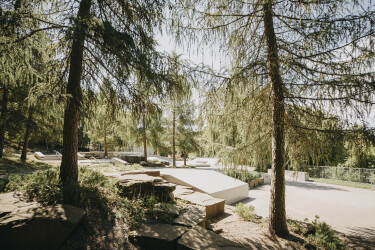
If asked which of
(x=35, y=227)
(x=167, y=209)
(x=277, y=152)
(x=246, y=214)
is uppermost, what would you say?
(x=277, y=152)

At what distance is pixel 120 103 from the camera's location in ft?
18.1

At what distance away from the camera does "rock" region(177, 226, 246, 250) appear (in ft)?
10.0

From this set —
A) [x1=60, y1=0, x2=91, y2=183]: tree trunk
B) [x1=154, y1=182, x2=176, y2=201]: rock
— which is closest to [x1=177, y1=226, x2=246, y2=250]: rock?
[x1=154, y1=182, x2=176, y2=201]: rock

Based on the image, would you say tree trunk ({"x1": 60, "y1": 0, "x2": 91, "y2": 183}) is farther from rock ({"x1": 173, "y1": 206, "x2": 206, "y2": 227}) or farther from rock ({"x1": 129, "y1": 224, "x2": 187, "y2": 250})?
rock ({"x1": 173, "y1": 206, "x2": 206, "y2": 227})

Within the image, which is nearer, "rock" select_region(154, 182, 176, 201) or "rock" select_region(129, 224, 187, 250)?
"rock" select_region(129, 224, 187, 250)

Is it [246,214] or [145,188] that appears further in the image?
[246,214]

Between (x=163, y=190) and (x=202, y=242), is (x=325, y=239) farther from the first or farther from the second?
(x=163, y=190)

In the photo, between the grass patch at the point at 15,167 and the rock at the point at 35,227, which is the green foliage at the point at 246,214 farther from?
the grass patch at the point at 15,167

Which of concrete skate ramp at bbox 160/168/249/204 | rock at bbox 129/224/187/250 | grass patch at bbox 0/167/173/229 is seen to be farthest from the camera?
concrete skate ramp at bbox 160/168/249/204

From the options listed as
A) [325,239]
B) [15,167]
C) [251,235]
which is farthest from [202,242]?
[15,167]

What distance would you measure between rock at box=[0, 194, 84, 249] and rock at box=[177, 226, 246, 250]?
1.85m

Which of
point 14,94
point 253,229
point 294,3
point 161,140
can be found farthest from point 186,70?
point 161,140

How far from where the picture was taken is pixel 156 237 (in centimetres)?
329

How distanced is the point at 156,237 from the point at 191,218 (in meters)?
1.19
